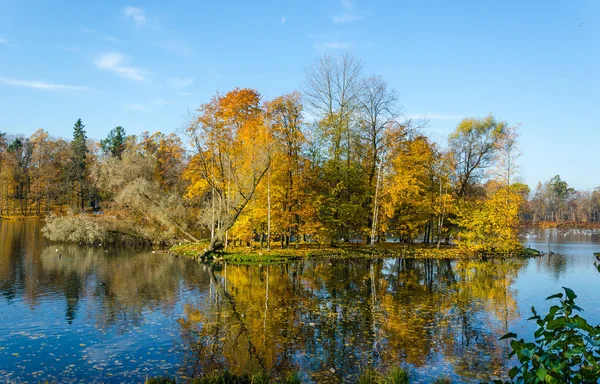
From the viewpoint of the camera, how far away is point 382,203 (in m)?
40.8

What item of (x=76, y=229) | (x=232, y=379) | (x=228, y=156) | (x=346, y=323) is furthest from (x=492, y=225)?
(x=76, y=229)

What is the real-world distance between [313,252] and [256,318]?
19.7 meters

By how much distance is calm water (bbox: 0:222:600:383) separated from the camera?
11172 millimetres

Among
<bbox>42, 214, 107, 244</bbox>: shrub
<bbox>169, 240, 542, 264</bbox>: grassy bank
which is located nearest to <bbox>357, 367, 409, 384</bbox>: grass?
<bbox>169, 240, 542, 264</bbox>: grassy bank

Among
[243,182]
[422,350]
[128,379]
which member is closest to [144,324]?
[128,379]

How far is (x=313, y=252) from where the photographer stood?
35.4 m

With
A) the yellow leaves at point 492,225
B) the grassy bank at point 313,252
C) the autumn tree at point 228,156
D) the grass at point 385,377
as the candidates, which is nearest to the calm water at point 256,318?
the grass at point 385,377

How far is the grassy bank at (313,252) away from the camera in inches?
1286

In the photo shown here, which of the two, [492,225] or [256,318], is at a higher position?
[492,225]

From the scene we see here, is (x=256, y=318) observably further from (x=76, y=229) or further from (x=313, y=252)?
(x=76, y=229)

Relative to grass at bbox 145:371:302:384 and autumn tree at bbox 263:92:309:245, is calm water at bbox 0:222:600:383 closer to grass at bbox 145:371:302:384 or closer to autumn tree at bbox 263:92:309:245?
grass at bbox 145:371:302:384

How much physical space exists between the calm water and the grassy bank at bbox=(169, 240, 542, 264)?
10.1 ft

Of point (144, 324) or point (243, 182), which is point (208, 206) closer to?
point (243, 182)

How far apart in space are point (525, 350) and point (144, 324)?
13881mm
